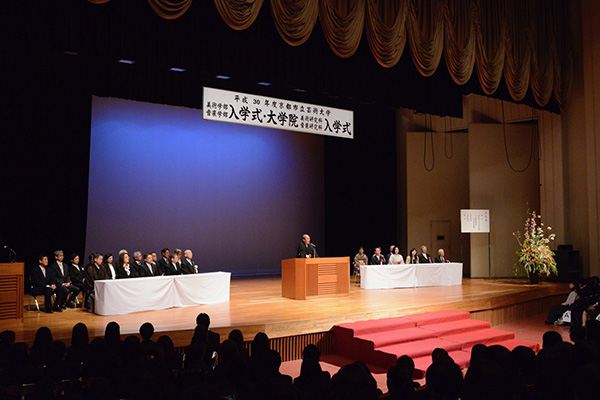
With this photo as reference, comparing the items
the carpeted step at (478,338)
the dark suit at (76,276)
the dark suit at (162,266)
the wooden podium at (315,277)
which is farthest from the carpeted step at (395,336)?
the dark suit at (76,276)

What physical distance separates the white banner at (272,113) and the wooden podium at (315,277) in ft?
7.86

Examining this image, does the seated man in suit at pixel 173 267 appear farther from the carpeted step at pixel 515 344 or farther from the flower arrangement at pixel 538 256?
the flower arrangement at pixel 538 256

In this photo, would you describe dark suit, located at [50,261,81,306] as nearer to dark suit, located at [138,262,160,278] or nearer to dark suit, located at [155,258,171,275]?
dark suit, located at [138,262,160,278]

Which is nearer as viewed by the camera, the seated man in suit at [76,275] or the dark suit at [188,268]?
the seated man in suit at [76,275]

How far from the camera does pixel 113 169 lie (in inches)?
444

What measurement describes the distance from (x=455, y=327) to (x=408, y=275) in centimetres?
342

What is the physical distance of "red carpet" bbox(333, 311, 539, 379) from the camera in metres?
6.29

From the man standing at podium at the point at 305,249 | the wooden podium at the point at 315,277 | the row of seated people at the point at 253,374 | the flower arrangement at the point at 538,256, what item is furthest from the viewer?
the flower arrangement at the point at 538,256

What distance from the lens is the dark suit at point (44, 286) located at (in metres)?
7.50

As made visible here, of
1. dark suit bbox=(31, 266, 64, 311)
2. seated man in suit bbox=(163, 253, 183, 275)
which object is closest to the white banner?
seated man in suit bbox=(163, 253, 183, 275)

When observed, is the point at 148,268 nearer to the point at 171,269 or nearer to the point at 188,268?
the point at 171,269

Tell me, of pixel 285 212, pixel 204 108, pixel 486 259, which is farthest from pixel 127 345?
pixel 486 259

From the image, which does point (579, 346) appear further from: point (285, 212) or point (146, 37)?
point (285, 212)

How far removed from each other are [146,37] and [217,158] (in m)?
5.52
